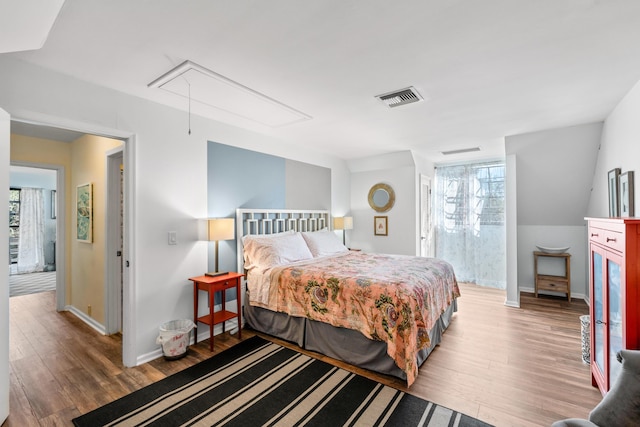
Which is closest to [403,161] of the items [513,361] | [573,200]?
[573,200]

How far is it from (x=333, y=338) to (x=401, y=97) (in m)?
2.44

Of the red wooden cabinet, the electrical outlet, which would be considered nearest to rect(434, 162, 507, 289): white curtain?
the red wooden cabinet

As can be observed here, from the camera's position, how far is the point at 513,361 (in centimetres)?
272

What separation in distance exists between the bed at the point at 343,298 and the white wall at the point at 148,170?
706mm

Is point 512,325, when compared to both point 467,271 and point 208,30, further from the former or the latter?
point 208,30

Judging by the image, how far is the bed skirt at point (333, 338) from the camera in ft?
8.25

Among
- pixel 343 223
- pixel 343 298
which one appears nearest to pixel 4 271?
pixel 343 298

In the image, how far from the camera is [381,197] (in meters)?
5.60

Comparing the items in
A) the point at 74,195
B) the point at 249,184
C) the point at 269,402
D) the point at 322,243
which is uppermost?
the point at 249,184

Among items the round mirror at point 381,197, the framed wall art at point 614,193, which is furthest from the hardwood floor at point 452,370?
the round mirror at point 381,197

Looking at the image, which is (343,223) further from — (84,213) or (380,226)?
(84,213)

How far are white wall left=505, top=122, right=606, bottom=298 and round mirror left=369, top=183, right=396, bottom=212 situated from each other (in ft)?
6.41

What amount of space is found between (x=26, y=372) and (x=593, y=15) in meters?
4.99

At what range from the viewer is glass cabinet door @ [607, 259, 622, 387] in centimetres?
173
